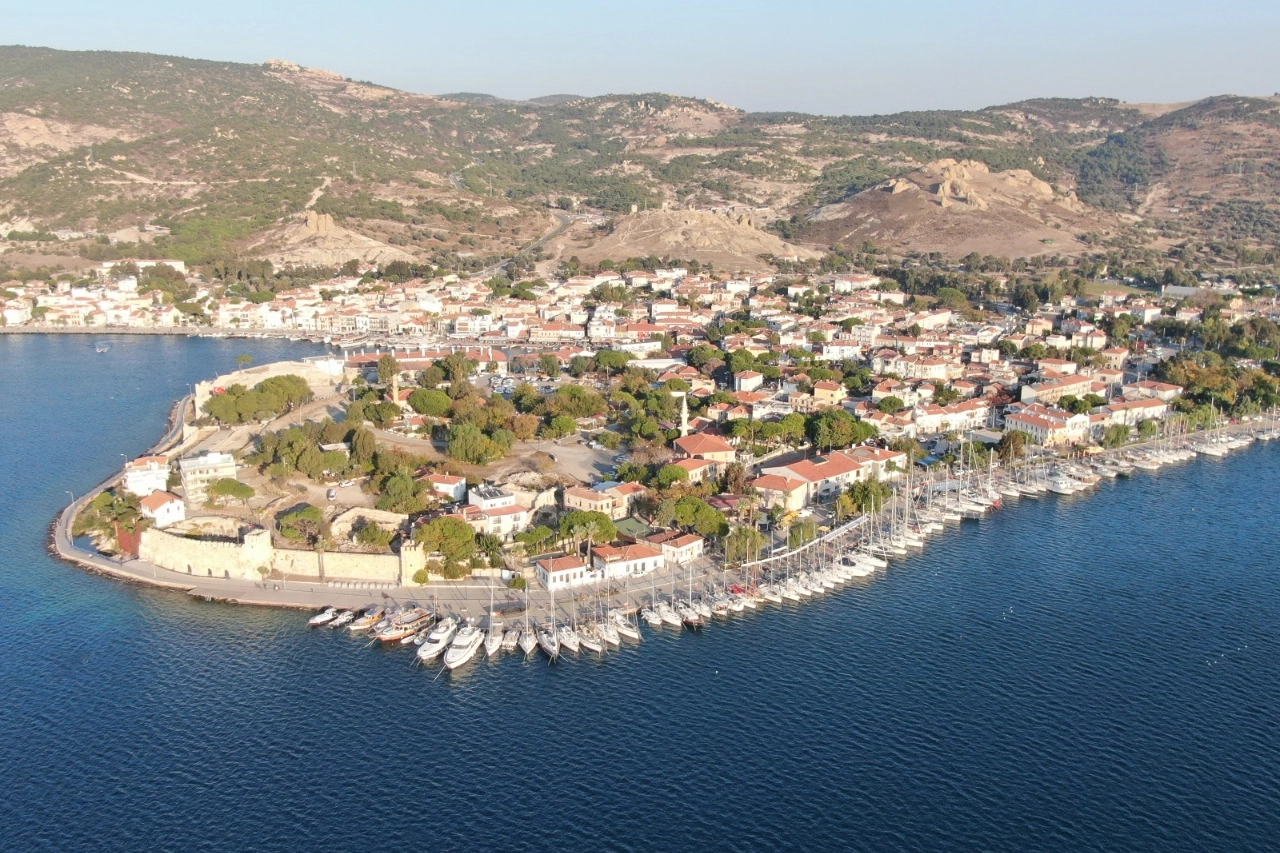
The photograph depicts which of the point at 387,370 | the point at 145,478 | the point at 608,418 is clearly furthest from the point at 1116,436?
the point at 145,478

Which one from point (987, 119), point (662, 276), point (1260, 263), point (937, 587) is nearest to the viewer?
point (937, 587)

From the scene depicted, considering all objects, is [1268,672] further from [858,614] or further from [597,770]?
[597,770]

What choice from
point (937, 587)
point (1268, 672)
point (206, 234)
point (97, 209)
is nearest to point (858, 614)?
point (937, 587)

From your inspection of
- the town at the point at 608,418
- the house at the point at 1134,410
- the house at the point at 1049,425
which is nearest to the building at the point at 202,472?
the town at the point at 608,418

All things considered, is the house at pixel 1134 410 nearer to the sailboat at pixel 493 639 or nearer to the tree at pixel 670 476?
the tree at pixel 670 476

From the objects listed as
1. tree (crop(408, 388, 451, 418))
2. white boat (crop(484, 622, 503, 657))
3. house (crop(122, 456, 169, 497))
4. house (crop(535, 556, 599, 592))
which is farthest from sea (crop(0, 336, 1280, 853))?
tree (crop(408, 388, 451, 418))

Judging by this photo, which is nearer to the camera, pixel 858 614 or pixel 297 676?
pixel 297 676

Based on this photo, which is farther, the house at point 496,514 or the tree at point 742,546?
the house at point 496,514
